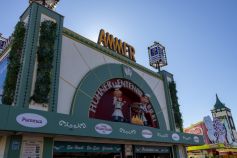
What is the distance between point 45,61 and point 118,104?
586 cm

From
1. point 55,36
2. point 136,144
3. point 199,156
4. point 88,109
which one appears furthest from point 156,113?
point 199,156

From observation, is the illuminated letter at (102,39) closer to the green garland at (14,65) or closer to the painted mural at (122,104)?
the painted mural at (122,104)

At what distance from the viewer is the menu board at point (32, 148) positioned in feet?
28.8

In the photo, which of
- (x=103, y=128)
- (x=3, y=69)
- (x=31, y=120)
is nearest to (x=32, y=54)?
(x=3, y=69)

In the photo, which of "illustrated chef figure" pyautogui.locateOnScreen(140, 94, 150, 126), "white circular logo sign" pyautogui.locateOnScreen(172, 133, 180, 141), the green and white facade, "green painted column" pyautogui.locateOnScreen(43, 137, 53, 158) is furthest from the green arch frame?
"white circular logo sign" pyautogui.locateOnScreen(172, 133, 180, 141)

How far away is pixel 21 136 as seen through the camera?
28.8 ft

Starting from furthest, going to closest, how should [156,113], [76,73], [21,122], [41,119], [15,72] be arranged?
[156,113] < [76,73] < [15,72] < [41,119] < [21,122]

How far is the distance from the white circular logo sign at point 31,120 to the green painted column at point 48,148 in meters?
1.55

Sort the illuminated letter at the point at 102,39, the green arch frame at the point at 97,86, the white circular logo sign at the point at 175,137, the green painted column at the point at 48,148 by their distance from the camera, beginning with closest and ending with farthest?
the green painted column at the point at 48,148, the green arch frame at the point at 97,86, the white circular logo sign at the point at 175,137, the illuminated letter at the point at 102,39

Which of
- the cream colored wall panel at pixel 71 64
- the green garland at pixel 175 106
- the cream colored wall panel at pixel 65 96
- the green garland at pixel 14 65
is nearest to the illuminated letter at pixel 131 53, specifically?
the green garland at pixel 175 106

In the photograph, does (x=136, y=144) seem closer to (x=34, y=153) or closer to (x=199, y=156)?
(x=34, y=153)

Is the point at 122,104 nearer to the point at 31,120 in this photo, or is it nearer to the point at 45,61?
the point at 45,61

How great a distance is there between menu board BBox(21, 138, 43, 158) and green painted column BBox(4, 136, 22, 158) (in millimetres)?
207

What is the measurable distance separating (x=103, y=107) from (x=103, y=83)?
1.51m
